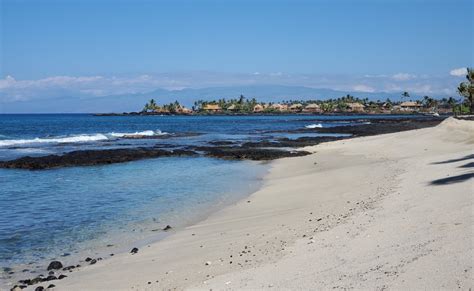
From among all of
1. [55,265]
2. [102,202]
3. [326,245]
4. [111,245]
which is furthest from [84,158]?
[326,245]

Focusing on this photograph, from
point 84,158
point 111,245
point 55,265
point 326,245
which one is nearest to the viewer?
point 326,245

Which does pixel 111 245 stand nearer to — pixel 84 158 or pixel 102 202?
pixel 102 202

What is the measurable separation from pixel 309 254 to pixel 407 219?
2559 millimetres

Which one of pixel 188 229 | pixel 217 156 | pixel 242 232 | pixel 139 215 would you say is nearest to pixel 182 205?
pixel 139 215

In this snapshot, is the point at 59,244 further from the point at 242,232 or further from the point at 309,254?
the point at 309,254

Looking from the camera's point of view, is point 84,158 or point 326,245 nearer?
point 326,245

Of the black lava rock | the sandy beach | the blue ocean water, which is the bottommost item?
the blue ocean water

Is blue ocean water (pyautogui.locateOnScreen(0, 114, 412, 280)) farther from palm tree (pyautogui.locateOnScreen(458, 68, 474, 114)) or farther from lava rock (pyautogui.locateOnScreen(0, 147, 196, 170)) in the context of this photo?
palm tree (pyautogui.locateOnScreen(458, 68, 474, 114))

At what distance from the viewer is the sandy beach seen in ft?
21.4

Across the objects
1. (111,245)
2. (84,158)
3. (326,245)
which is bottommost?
(111,245)

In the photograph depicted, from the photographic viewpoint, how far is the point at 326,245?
827 cm

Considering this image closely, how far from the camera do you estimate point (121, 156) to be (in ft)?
109

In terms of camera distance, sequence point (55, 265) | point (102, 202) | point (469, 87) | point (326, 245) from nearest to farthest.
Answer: point (326, 245)
point (55, 265)
point (102, 202)
point (469, 87)

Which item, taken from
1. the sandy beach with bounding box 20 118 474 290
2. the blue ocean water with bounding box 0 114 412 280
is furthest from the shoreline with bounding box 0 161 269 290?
the sandy beach with bounding box 20 118 474 290
